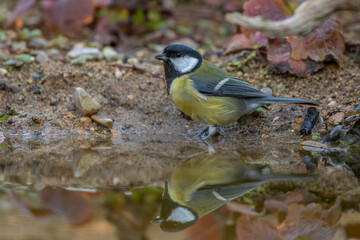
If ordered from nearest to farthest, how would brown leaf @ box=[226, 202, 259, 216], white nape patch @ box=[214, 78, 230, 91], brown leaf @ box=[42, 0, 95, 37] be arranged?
brown leaf @ box=[226, 202, 259, 216], white nape patch @ box=[214, 78, 230, 91], brown leaf @ box=[42, 0, 95, 37]

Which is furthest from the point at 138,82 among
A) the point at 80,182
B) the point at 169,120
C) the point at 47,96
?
the point at 80,182

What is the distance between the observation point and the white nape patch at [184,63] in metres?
4.39

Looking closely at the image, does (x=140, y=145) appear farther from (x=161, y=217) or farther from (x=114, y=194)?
(x=161, y=217)

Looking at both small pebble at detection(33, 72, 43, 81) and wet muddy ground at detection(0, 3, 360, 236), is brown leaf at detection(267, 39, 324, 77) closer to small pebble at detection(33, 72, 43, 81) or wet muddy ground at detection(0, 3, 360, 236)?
wet muddy ground at detection(0, 3, 360, 236)

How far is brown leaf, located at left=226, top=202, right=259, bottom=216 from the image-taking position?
2.33 m

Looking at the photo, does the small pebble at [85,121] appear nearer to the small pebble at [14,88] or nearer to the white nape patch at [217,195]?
the small pebble at [14,88]

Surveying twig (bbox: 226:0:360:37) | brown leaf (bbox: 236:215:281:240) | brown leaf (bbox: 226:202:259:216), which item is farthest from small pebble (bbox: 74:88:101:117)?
brown leaf (bbox: 236:215:281:240)

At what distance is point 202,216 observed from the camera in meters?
2.41

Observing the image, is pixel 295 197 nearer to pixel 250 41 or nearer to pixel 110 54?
pixel 250 41

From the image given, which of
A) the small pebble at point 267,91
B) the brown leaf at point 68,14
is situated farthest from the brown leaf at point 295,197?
the brown leaf at point 68,14

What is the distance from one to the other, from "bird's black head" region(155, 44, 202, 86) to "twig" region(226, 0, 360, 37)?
0.62 meters

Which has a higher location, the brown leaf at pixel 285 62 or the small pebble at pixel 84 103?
the brown leaf at pixel 285 62

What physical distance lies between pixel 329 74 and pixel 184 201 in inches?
112

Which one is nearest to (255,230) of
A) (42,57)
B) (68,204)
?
(68,204)
